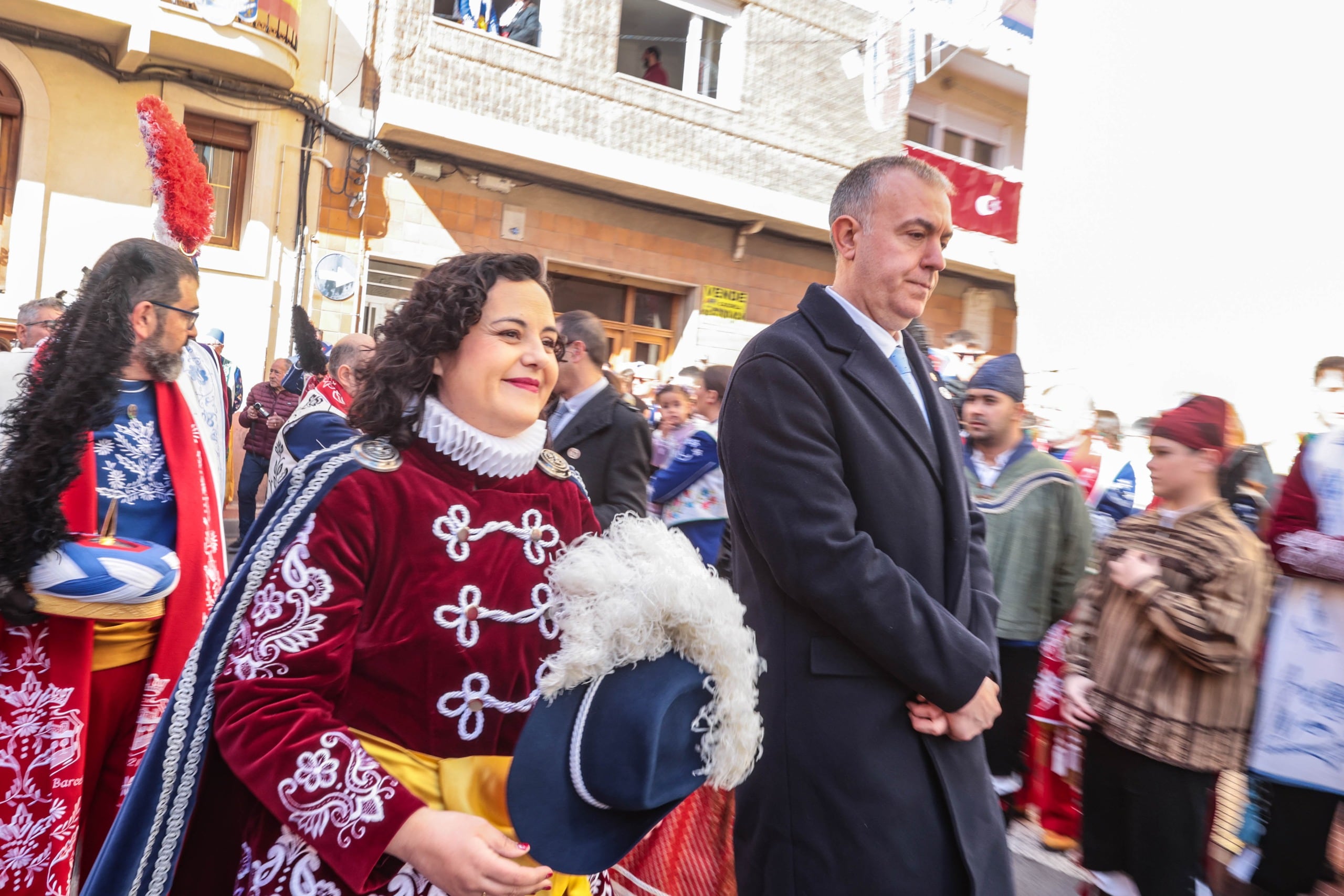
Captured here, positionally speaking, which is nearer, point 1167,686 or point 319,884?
point 319,884

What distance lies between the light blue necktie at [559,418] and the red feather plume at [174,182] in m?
1.60

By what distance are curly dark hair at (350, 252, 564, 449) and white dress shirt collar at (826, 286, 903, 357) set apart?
766 mm

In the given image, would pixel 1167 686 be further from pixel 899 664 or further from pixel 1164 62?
pixel 1164 62

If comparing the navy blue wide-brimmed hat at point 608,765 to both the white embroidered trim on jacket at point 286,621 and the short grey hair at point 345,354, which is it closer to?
the white embroidered trim on jacket at point 286,621

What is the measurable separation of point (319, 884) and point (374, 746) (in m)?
0.23

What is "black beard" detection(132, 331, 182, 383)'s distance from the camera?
2.98m

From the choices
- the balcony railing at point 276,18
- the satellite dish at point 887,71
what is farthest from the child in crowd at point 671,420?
the satellite dish at point 887,71

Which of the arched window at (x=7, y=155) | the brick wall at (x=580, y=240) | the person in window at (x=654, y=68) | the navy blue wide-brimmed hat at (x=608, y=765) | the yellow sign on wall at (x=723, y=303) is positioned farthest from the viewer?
the yellow sign on wall at (x=723, y=303)

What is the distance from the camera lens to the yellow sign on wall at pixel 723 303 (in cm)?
1311

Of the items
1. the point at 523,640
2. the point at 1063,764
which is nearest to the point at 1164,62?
the point at 1063,764

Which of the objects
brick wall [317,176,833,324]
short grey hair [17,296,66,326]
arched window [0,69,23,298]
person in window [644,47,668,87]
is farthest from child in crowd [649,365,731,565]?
person in window [644,47,668,87]

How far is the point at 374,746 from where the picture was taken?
1572mm

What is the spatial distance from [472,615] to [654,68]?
12119 mm

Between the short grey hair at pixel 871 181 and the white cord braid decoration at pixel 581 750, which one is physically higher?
the short grey hair at pixel 871 181
